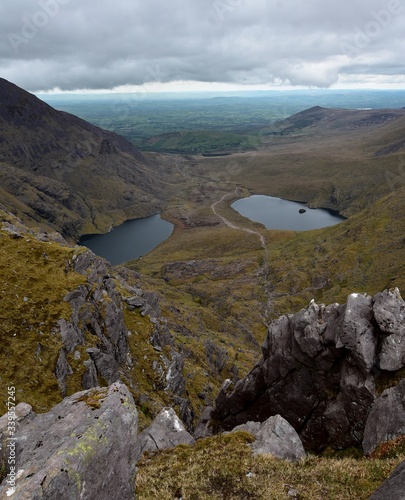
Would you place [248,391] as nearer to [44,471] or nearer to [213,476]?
[213,476]

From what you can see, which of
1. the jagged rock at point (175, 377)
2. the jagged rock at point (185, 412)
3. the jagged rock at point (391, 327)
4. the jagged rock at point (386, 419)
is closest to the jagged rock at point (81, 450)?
the jagged rock at point (386, 419)

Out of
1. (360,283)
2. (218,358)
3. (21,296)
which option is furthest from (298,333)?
(360,283)

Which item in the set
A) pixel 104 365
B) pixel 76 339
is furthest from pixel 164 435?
pixel 76 339

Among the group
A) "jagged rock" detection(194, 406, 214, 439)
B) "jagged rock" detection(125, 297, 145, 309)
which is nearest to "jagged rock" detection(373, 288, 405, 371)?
"jagged rock" detection(194, 406, 214, 439)

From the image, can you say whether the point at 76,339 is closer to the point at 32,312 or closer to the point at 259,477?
the point at 32,312

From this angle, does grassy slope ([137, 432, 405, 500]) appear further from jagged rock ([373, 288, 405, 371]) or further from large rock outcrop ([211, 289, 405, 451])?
jagged rock ([373, 288, 405, 371])

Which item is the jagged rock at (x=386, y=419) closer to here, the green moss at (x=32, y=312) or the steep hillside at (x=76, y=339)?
the steep hillside at (x=76, y=339)
